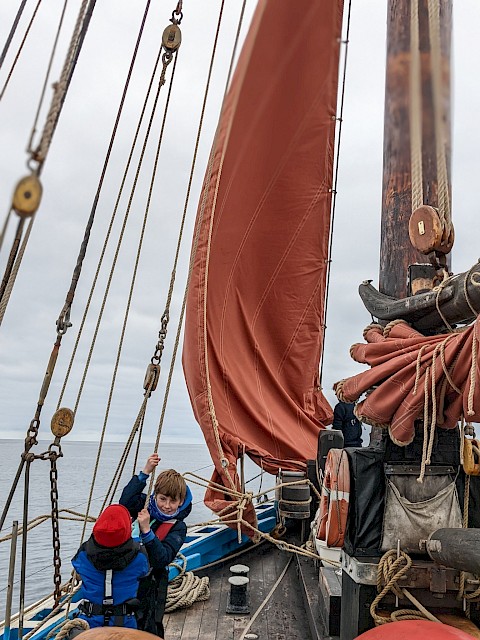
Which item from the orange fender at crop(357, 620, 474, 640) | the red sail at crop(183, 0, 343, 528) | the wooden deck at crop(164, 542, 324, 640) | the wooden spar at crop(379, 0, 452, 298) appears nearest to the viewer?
the orange fender at crop(357, 620, 474, 640)

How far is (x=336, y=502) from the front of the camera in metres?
2.87

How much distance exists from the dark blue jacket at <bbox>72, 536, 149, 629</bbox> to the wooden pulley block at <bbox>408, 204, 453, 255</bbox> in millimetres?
2123

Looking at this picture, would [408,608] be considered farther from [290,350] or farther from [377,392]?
[290,350]

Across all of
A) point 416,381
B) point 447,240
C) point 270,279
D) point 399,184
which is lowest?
point 416,381

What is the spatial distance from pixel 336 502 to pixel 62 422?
5.46ft

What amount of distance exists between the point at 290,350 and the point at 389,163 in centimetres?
237

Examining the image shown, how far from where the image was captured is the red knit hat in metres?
2.42

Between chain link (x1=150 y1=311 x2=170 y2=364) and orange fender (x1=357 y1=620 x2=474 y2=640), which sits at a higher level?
chain link (x1=150 y1=311 x2=170 y2=364)

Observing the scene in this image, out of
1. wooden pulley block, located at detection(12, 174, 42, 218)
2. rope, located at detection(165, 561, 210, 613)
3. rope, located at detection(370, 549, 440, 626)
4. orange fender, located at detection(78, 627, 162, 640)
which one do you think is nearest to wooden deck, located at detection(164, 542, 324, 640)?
rope, located at detection(165, 561, 210, 613)

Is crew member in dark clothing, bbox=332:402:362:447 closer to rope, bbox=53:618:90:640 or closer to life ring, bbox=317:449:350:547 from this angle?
life ring, bbox=317:449:350:547

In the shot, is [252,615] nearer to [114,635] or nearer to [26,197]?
[114,635]

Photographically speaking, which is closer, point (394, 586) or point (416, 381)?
point (416, 381)

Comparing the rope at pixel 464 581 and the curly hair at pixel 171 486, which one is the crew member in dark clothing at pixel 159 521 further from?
the rope at pixel 464 581

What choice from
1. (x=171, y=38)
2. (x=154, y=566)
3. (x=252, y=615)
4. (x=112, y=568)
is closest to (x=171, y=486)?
(x=154, y=566)
